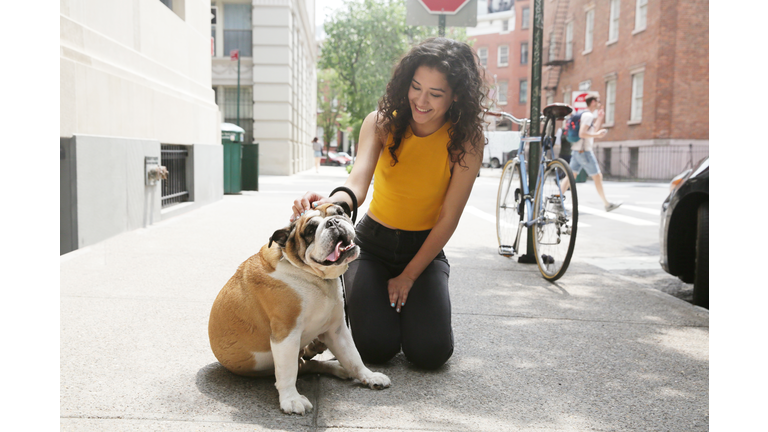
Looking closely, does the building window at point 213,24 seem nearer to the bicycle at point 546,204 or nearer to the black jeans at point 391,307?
the bicycle at point 546,204

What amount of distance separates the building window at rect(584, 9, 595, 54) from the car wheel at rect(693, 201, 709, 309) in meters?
28.1

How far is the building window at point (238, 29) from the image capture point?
23.7m

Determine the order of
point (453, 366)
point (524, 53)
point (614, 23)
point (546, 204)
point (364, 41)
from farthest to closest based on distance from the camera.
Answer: point (524, 53)
point (364, 41)
point (614, 23)
point (546, 204)
point (453, 366)

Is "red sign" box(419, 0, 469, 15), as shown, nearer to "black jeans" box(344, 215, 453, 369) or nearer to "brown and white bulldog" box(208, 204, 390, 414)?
"black jeans" box(344, 215, 453, 369)

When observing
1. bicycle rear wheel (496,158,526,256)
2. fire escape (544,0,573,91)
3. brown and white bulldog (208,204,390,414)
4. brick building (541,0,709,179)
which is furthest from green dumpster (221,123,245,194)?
fire escape (544,0,573,91)

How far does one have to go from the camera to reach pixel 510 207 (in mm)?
6797

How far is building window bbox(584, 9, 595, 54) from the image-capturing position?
30111 millimetres

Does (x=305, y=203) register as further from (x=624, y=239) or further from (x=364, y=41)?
(x=364, y=41)

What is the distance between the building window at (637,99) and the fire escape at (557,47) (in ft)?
20.7

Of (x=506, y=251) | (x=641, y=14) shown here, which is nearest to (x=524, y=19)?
(x=641, y=14)

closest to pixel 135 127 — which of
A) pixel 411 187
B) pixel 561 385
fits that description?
pixel 411 187

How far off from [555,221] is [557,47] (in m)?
30.8

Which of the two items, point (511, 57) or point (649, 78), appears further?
point (511, 57)
